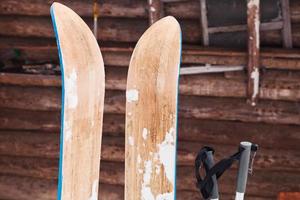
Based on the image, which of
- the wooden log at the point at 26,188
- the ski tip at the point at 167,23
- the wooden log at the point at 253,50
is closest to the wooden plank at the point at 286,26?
the wooden log at the point at 253,50

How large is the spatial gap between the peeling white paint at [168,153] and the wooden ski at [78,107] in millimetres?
367

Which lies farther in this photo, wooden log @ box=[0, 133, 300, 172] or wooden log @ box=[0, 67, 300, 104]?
wooden log @ box=[0, 133, 300, 172]

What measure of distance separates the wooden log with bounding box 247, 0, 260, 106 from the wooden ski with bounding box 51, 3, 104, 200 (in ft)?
6.62

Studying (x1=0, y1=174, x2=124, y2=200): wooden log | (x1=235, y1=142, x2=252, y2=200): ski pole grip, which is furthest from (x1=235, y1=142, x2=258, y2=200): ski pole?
(x1=0, y1=174, x2=124, y2=200): wooden log

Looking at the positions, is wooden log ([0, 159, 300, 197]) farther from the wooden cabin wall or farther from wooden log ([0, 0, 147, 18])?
wooden log ([0, 0, 147, 18])

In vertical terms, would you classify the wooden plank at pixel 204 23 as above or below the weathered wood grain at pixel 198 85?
above

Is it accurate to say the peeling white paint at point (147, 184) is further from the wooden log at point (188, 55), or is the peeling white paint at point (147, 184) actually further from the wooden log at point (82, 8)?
the wooden log at point (82, 8)

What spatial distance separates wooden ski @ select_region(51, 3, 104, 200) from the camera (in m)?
2.47

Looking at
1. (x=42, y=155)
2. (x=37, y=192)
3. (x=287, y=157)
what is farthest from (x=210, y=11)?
(x=37, y=192)

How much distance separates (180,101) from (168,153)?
219 centimetres

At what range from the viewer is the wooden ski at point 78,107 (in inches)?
97.1

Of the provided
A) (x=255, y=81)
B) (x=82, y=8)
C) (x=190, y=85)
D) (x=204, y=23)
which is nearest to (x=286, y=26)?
(x=255, y=81)

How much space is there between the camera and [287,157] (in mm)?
4742

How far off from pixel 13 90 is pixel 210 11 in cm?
231
